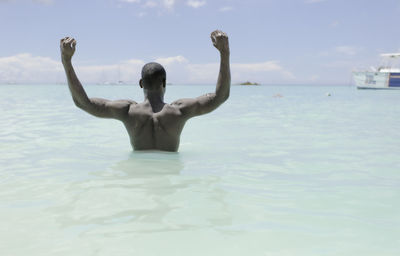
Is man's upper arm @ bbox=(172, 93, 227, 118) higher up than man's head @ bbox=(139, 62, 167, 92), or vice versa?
man's head @ bbox=(139, 62, 167, 92)

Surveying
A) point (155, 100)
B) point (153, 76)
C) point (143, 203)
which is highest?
point (153, 76)

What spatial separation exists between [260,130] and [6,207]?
6.92m

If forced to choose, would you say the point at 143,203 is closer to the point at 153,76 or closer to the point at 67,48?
the point at 153,76

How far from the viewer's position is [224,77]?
3.92 m

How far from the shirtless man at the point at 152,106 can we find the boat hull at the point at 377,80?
58.5 meters

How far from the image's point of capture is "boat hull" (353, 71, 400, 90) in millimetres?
54812

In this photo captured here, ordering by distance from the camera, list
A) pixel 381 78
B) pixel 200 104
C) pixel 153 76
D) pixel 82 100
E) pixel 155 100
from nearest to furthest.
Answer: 1. pixel 82 100
2. pixel 200 104
3. pixel 153 76
4. pixel 155 100
5. pixel 381 78

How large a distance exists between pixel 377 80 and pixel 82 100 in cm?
6079

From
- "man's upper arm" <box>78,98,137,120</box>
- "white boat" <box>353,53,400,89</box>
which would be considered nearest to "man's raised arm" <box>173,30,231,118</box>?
"man's upper arm" <box>78,98,137,120</box>

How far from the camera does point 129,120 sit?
14.2 ft

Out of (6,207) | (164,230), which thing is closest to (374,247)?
(164,230)

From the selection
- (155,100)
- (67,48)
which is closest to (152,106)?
(155,100)

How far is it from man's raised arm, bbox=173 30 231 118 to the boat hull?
58.5 metres

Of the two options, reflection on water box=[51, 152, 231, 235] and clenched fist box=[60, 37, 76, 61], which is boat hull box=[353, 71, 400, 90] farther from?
clenched fist box=[60, 37, 76, 61]
